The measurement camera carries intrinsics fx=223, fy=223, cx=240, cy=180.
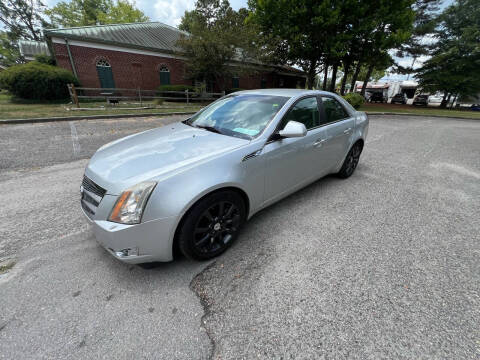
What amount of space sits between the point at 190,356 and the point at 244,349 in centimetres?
34

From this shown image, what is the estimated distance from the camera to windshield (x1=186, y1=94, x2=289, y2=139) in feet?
8.30

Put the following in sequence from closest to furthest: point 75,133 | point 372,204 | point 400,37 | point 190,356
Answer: point 190,356
point 372,204
point 75,133
point 400,37

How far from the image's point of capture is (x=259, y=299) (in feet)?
5.88

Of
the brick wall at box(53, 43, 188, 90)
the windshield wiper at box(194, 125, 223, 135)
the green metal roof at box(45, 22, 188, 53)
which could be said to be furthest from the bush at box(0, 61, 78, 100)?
the windshield wiper at box(194, 125, 223, 135)

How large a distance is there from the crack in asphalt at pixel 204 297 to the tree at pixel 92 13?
46.5 metres

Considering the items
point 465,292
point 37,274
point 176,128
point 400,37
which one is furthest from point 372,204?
point 400,37

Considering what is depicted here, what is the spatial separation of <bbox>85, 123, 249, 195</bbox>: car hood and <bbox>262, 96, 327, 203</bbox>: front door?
43 cm

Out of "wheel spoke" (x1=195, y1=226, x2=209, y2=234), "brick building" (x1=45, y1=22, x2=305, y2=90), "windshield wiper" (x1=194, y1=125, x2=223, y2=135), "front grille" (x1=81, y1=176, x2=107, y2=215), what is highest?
"brick building" (x1=45, y1=22, x2=305, y2=90)

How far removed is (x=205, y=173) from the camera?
1.91m

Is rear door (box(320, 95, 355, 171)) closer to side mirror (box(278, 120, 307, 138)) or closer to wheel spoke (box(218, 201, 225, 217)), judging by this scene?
side mirror (box(278, 120, 307, 138))

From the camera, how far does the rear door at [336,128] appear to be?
3.27 meters

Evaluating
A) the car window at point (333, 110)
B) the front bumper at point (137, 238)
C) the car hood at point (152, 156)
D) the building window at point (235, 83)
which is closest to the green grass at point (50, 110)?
the car hood at point (152, 156)

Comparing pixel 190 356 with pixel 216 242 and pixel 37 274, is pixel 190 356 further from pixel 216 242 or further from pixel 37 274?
pixel 37 274

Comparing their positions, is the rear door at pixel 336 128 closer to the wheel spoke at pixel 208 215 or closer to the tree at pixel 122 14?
the wheel spoke at pixel 208 215
